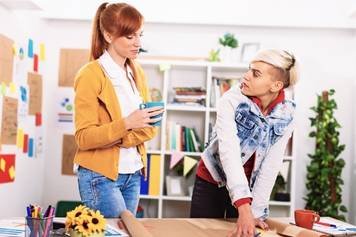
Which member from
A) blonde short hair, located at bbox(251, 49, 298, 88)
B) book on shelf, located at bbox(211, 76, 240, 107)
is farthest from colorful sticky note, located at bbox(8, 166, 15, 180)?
blonde short hair, located at bbox(251, 49, 298, 88)

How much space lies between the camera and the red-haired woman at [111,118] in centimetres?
176

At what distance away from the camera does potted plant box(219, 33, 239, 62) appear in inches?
159

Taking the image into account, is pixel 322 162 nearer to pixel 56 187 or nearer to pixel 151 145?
pixel 151 145

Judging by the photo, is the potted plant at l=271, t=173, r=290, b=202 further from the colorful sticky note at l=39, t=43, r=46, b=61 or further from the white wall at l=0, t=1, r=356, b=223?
the colorful sticky note at l=39, t=43, r=46, b=61

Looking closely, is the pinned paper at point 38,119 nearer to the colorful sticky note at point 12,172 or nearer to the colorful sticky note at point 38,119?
the colorful sticky note at point 38,119

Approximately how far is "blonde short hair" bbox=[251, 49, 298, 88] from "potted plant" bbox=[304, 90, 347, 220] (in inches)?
86.3

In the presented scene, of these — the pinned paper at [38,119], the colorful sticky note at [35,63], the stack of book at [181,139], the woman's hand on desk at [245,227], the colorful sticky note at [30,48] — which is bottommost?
the woman's hand on desk at [245,227]

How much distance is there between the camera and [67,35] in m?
4.35

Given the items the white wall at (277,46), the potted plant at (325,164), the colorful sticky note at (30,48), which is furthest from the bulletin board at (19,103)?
the potted plant at (325,164)

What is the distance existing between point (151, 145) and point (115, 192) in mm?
2491

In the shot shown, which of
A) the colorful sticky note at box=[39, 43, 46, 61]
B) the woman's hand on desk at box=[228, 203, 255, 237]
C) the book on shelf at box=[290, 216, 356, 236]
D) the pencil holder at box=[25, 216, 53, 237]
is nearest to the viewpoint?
the pencil holder at box=[25, 216, 53, 237]

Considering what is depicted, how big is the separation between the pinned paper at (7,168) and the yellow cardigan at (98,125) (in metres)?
1.70

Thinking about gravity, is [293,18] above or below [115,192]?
above

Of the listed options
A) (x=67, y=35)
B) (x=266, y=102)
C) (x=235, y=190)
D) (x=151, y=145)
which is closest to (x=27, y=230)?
(x=235, y=190)
